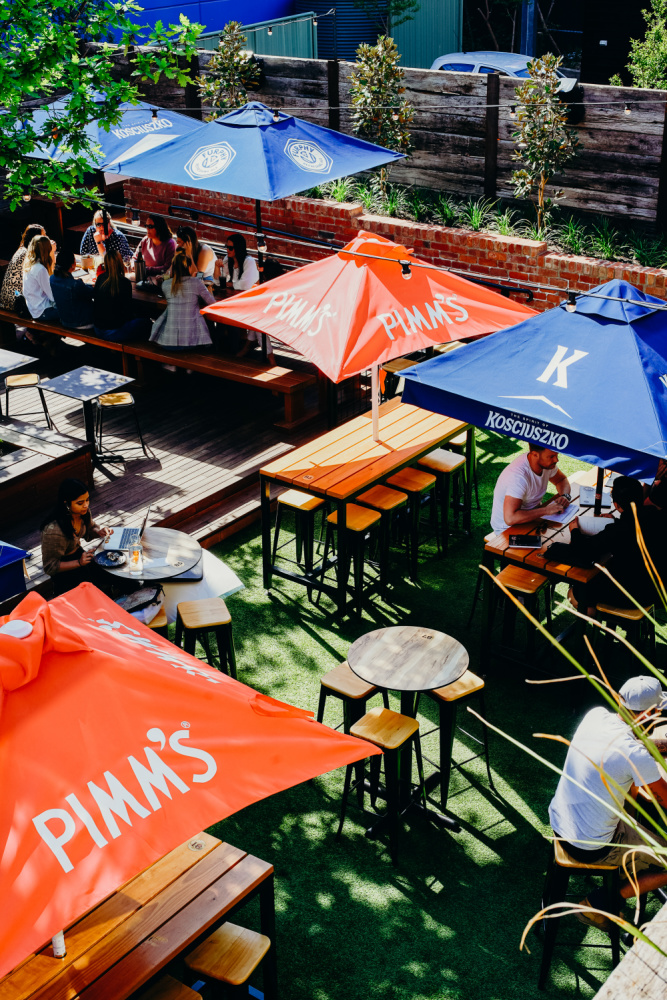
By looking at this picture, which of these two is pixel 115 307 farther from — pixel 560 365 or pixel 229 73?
pixel 560 365

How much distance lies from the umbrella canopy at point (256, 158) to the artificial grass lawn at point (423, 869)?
4.68 metres

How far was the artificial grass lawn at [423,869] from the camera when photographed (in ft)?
16.7

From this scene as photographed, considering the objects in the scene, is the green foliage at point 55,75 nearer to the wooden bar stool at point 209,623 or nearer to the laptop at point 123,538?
the laptop at point 123,538

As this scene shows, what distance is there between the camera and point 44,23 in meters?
8.05

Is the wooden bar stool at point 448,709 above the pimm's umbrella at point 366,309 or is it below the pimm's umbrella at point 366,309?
below

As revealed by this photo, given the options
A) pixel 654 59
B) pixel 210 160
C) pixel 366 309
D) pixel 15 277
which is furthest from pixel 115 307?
pixel 654 59

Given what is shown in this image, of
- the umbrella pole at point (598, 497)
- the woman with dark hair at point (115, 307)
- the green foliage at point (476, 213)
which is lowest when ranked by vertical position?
the umbrella pole at point (598, 497)

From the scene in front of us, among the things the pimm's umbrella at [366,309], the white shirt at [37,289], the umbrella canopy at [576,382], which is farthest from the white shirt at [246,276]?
the umbrella canopy at [576,382]

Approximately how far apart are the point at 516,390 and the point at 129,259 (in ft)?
26.4

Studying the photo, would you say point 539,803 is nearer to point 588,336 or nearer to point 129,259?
point 588,336

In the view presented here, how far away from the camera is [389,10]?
71.4ft

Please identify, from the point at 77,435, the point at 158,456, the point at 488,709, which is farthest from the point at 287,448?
the point at 488,709

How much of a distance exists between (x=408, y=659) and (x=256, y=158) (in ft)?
20.4

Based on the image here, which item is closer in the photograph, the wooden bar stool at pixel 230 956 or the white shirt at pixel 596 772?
the wooden bar stool at pixel 230 956
